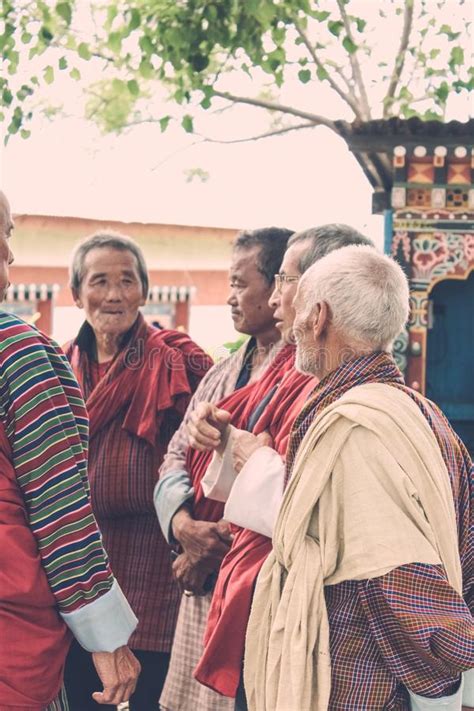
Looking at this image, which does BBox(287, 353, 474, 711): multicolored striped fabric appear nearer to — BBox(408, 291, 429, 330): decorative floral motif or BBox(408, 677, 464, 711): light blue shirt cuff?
BBox(408, 677, 464, 711): light blue shirt cuff

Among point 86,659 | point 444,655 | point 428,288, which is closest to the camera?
point 444,655

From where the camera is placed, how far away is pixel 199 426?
314 cm

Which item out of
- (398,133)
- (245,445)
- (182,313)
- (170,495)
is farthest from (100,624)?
(182,313)

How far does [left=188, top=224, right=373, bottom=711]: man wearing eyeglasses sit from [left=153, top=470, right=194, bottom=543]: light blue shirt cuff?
1.20ft

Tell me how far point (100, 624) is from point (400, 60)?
1167 centimetres

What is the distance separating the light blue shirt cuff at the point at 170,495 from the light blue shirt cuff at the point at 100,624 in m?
1.01

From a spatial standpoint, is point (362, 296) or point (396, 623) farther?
point (362, 296)

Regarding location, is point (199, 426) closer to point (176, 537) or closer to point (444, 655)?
point (176, 537)

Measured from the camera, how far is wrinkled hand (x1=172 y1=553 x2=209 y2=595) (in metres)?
3.39

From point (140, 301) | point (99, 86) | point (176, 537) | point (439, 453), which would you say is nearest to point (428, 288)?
point (140, 301)

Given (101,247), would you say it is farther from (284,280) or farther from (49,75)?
(49,75)

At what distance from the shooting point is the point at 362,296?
248cm

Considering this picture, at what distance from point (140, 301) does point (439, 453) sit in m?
2.01

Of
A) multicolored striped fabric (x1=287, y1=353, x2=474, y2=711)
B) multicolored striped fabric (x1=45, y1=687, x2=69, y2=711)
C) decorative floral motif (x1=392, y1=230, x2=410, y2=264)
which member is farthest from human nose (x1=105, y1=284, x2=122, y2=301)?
decorative floral motif (x1=392, y1=230, x2=410, y2=264)
